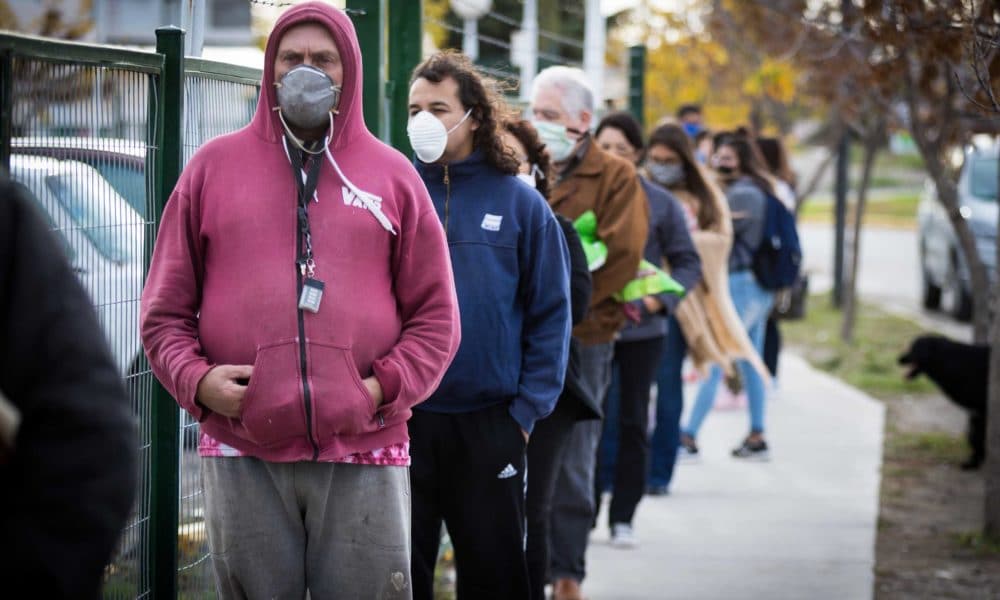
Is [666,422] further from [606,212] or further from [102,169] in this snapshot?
[102,169]

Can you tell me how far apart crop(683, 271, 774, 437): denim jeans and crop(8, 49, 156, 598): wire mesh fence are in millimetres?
5407

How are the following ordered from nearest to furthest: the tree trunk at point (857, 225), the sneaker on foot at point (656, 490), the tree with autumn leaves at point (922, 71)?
the tree with autumn leaves at point (922, 71), the sneaker on foot at point (656, 490), the tree trunk at point (857, 225)

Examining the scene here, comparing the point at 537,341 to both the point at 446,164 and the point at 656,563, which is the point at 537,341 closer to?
the point at 446,164

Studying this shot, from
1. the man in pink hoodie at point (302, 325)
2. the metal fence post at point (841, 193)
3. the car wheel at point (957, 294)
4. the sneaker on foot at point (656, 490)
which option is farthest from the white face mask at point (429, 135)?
the car wheel at point (957, 294)

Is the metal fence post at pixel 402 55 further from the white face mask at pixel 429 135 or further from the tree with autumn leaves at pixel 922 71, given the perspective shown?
the tree with autumn leaves at pixel 922 71

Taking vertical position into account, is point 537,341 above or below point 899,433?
above

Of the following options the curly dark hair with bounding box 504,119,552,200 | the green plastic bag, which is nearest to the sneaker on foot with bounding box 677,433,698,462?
the green plastic bag

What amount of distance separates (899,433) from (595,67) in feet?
11.1

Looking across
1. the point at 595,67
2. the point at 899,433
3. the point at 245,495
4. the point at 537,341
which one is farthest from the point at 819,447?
the point at 245,495

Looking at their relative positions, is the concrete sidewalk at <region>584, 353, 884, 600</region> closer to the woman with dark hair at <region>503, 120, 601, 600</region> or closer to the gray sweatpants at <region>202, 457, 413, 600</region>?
the woman with dark hair at <region>503, 120, 601, 600</region>

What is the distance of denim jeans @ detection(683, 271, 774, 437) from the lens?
29.3ft

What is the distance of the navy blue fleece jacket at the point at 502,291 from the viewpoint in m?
4.21

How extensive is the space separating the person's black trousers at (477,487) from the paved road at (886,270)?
40.9ft

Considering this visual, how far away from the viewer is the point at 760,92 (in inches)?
643
